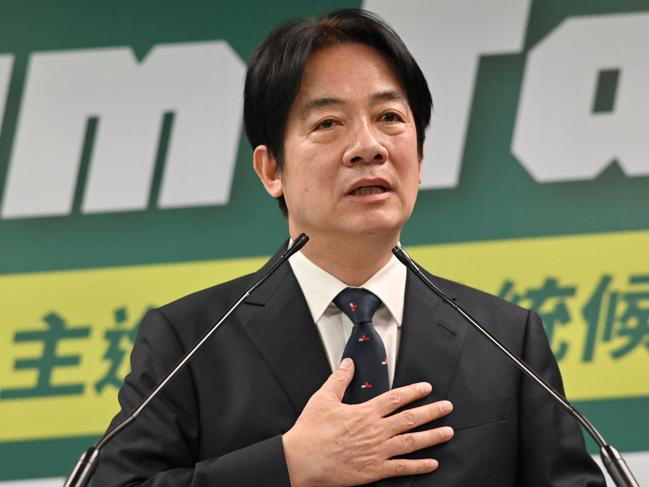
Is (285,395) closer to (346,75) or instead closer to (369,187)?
(369,187)

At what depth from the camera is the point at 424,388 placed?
2039 millimetres

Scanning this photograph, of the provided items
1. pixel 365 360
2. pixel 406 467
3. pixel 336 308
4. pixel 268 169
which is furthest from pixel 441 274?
pixel 406 467

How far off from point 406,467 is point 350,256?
0.48 m

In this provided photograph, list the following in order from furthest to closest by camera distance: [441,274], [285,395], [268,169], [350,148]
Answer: [441,274] → [268,169] → [350,148] → [285,395]

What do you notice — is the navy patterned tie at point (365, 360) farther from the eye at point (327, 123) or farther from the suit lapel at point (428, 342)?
the eye at point (327, 123)

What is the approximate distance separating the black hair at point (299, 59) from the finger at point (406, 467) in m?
0.72

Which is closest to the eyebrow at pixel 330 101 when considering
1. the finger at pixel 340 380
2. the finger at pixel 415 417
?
the finger at pixel 340 380

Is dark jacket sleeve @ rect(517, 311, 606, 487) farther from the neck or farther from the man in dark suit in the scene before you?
the neck

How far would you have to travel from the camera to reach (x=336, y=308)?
2199 millimetres

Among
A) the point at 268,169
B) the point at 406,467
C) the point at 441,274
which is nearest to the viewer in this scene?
the point at 406,467

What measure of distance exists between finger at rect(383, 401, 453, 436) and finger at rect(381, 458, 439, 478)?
0.05 metres

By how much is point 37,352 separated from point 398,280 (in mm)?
1553

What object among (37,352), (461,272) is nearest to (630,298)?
(461,272)

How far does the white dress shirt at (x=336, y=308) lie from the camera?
2.16 m
